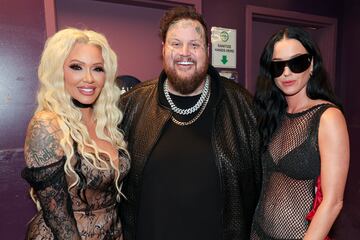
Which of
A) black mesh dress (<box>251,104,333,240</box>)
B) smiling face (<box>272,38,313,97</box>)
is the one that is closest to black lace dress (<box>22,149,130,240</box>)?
black mesh dress (<box>251,104,333,240</box>)

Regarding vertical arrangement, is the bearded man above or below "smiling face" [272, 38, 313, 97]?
below

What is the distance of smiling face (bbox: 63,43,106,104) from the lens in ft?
5.97

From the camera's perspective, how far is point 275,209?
6.03ft

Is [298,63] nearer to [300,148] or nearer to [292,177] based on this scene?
[300,148]

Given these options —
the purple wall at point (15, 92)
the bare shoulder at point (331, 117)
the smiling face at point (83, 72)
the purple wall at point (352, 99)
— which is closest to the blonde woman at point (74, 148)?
the smiling face at point (83, 72)

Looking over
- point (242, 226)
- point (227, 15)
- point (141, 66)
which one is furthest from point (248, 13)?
point (242, 226)

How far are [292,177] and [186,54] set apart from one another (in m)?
0.99

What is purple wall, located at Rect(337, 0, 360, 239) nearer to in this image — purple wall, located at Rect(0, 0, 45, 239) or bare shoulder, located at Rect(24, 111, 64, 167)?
purple wall, located at Rect(0, 0, 45, 239)

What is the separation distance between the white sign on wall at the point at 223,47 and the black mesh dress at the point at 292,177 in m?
1.61

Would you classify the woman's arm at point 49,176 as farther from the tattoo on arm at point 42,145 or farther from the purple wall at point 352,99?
the purple wall at point 352,99

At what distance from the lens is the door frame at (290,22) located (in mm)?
3570

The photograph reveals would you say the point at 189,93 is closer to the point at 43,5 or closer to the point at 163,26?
the point at 163,26

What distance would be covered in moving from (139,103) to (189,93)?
0.38m

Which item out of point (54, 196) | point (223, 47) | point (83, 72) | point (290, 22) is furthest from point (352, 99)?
point (54, 196)
